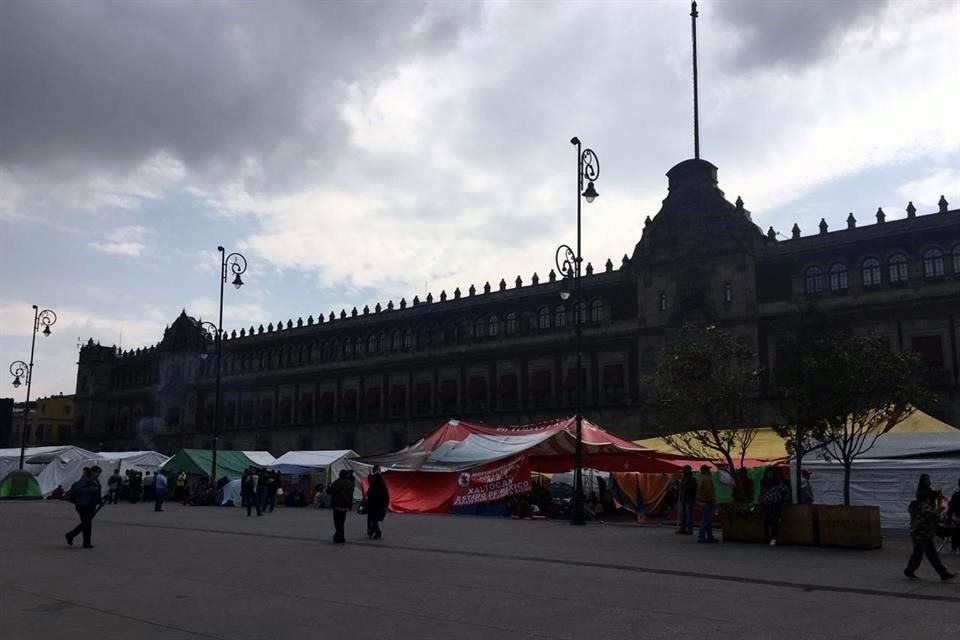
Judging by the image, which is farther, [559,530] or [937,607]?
Result: [559,530]

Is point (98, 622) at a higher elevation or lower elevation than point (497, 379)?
lower

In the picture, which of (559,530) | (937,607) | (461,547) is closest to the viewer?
(937,607)

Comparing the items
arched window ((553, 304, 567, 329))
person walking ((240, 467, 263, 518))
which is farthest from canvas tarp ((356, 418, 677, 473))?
arched window ((553, 304, 567, 329))

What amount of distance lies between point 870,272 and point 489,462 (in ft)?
81.4

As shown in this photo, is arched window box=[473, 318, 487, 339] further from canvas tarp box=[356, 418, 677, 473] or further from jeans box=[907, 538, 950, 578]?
jeans box=[907, 538, 950, 578]

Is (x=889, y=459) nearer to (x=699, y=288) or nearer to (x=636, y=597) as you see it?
(x=636, y=597)

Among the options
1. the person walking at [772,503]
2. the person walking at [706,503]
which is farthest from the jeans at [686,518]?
the person walking at [772,503]

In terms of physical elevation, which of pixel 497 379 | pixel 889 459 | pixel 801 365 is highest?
pixel 497 379

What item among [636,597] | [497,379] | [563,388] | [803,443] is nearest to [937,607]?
[636,597]

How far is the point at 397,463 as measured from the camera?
29.9 meters

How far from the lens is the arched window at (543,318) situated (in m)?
54.6

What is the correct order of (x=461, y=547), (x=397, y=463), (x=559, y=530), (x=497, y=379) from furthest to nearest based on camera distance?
(x=497, y=379) → (x=397, y=463) → (x=559, y=530) → (x=461, y=547)

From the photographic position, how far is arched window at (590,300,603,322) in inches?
2034

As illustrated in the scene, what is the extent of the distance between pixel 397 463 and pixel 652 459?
29.4ft
